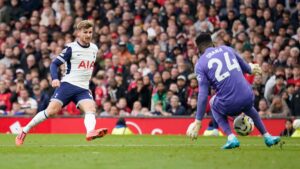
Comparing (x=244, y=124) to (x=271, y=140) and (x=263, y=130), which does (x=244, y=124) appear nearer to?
(x=263, y=130)

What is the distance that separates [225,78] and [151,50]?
1233 centimetres

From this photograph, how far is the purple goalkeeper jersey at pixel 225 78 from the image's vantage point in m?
14.2

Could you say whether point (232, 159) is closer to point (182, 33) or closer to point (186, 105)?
Answer: point (186, 105)

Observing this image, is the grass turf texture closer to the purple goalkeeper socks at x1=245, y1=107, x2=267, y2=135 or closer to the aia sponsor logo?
the purple goalkeeper socks at x1=245, y1=107, x2=267, y2=135

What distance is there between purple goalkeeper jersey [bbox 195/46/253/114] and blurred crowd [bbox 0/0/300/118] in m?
8.35

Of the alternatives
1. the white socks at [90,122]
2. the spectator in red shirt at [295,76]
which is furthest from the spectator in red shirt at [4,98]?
the white socks at [90,122]

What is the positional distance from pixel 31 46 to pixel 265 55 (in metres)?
7.85

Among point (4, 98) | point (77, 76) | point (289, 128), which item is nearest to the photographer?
point (77, 76)

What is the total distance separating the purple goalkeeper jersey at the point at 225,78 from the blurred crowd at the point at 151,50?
27.4ft

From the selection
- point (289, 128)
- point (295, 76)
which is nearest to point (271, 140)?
point (289, 128)

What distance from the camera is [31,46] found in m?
28.0

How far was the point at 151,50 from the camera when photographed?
26500 millimetres

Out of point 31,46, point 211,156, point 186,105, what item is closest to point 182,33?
point 186,105

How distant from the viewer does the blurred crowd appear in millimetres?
23953
